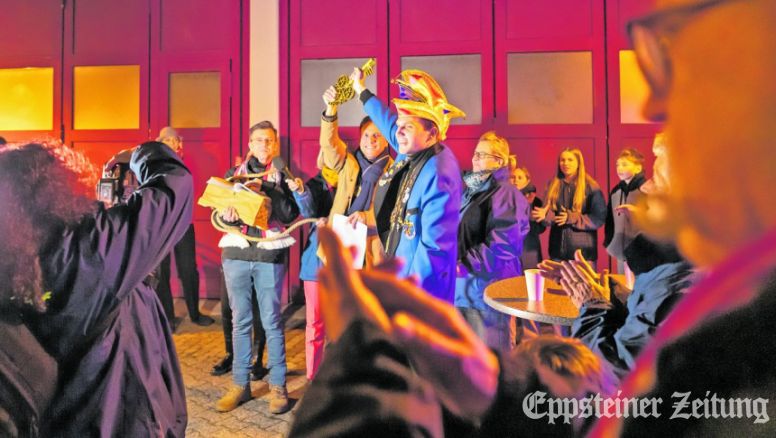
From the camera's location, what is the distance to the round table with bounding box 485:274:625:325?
1.62 metres

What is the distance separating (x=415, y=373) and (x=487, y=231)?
7.15ft

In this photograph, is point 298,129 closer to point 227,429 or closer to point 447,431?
point 227,429

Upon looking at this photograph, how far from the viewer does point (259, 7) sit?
213 inches

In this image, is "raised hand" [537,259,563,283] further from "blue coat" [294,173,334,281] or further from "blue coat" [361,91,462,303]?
"blue coat" [294,173,334,281]

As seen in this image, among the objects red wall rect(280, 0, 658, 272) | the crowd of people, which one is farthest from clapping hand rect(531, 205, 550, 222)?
the crowd of people

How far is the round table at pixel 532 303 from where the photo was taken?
162 cm

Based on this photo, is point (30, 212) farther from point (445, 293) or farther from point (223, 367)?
point (223, 367)

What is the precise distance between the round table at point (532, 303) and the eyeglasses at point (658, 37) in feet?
3.39

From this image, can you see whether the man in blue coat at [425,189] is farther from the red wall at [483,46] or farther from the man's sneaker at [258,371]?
the red wall at [483,46]

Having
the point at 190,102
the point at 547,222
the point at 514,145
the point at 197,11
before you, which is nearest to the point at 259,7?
the point at 197,11

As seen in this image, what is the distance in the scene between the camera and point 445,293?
5.39 ft

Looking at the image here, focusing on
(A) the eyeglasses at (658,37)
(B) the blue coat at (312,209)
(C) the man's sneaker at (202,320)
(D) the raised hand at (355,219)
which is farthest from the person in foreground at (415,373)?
(C) the man's sneaker at (202,320)

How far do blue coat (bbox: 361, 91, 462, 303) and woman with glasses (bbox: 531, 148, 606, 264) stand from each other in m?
2.50

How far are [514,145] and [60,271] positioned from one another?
454cm
